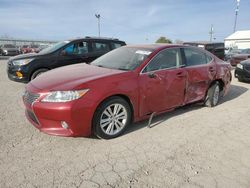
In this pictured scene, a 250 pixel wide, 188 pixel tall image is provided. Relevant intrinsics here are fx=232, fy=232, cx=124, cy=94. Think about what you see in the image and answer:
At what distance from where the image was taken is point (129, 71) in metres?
3.83

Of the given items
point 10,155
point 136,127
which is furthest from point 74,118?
point 136,127

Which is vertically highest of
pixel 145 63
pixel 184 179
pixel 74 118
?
pixel 145 63

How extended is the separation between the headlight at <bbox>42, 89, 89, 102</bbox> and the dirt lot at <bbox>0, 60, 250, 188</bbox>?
714mm

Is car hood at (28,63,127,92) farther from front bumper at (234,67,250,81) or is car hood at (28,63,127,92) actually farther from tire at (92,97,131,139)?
front bumper at (234,67,250,81)

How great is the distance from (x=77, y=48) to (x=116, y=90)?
14.7ft

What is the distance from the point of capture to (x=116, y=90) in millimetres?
3541

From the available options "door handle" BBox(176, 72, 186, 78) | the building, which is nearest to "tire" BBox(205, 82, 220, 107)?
"door handle" BBox(176, 72, 186, 78)

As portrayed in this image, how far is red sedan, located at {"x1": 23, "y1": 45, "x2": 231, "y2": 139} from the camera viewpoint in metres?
3.26

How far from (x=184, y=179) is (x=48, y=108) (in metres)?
1.99

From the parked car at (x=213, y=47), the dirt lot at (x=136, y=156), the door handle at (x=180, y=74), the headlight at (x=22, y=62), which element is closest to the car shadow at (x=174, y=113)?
the dirt lot at (x=136, y=156)

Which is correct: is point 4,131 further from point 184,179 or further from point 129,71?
point 184,179

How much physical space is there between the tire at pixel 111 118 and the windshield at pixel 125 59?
72 cm

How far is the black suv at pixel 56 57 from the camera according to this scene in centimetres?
678

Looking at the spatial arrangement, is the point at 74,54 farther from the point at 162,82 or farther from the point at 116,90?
the point at 116,90
